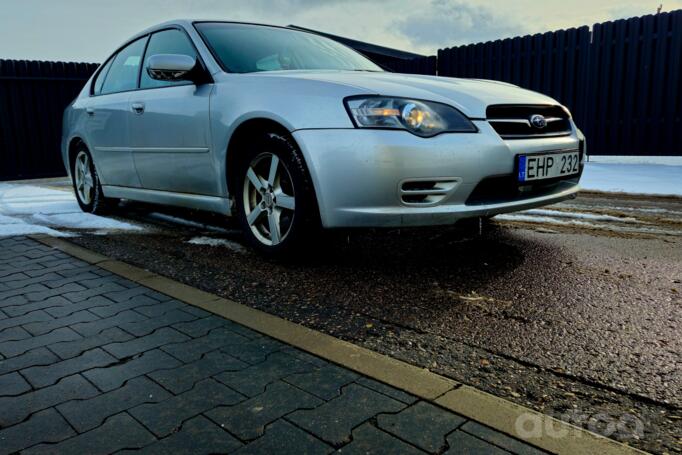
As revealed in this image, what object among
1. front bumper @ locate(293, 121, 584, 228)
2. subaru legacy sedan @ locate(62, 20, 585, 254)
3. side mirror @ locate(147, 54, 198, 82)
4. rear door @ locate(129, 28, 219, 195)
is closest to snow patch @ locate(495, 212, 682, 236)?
subaru legacy sedan @ locate(62, 20, 585, 254)

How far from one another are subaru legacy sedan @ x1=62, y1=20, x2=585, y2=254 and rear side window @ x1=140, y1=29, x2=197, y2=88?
2 cm

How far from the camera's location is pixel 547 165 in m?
3.30

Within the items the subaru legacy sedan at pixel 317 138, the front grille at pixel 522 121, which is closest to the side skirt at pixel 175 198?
the subaru legacy sedan at pixel 317 138

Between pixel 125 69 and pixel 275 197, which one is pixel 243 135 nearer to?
pixel 275 197

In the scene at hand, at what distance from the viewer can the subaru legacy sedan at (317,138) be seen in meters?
2.93

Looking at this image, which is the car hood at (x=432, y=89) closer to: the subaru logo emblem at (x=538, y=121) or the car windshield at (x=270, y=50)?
the subaru logo emblem at (x=538, y=121)

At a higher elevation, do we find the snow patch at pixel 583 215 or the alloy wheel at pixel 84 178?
the alloy wheel at pixel 84 178

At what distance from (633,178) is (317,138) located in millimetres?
5781

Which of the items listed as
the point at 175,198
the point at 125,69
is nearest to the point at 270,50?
the point at 175,198

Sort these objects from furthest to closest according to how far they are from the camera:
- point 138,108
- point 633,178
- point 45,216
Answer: point 633,178, point 45,216, point 138,108

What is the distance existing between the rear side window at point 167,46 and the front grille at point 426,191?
2.03m

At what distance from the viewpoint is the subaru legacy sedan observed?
9.62ft

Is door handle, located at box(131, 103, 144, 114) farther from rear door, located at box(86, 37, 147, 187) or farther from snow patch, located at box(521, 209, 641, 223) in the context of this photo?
snow patch, located at box(521, 209, 641, 223)

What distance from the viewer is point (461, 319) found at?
8.06 ft
